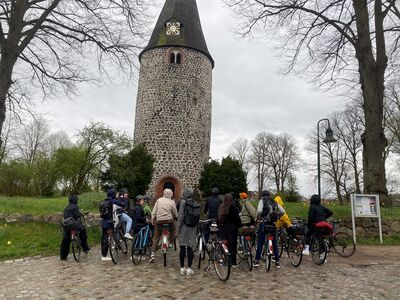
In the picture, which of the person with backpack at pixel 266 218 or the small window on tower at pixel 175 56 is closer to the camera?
the person with backpack at pixel 266 218

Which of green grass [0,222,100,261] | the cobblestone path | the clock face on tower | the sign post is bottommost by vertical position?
the cobblestone path

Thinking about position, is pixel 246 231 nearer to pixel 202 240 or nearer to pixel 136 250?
pixel 202 240

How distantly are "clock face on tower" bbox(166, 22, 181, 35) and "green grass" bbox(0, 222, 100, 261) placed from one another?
68.0 feet

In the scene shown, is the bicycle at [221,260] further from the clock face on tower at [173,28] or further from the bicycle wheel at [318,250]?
the clock face on tower at [173,28]

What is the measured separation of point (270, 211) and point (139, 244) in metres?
3.24

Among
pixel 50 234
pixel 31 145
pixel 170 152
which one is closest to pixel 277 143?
pixel 170 152

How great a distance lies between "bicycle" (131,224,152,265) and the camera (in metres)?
8.21

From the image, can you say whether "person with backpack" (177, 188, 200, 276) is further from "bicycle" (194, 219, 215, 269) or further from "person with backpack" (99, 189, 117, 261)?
"person with backpack" (99, 189, 117, 261)

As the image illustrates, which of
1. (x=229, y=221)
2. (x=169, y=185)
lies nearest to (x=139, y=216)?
(x=229, y=221)

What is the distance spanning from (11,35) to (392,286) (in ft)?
42.8

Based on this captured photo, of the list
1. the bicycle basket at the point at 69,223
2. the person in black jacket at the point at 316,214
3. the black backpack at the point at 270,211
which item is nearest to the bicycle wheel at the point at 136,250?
the bicycle basket at the point at 69,223

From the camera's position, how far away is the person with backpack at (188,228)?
24.1ft

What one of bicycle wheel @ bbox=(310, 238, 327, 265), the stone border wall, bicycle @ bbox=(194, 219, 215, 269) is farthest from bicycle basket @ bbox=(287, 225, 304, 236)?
the stone border wall

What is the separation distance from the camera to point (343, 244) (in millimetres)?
9633
